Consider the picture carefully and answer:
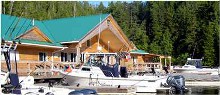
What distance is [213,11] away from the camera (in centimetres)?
7444

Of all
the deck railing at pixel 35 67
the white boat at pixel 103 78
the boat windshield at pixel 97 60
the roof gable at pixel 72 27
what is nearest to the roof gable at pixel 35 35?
the roof gable at pixel 72 27

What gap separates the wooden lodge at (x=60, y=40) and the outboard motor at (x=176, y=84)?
4.68 meters

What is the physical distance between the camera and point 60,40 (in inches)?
1180

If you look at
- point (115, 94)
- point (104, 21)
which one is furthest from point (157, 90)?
point (104, 21)

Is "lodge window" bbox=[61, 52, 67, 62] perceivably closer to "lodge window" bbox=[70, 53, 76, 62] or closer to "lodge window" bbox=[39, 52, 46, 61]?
"lodge window" bbox=[70, 53, 76, 62]

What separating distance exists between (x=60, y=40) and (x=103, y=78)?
10.6 metres

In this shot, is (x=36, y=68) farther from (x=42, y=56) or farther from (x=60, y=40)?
(x=60, y=40)

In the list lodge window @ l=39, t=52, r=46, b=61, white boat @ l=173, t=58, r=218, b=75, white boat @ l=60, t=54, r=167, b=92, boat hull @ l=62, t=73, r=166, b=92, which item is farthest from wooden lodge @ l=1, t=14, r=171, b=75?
white boat @ l=173, t=58, r=218, b=75

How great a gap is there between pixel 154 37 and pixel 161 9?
1306 centimetres

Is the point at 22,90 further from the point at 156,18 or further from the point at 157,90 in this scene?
the point at 156,18

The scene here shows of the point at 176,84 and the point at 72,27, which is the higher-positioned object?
the point at 72,27

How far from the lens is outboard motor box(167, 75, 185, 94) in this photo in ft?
64.3

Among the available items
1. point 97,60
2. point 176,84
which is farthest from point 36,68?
point 176,84

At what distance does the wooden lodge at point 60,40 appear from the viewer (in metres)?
25.5
